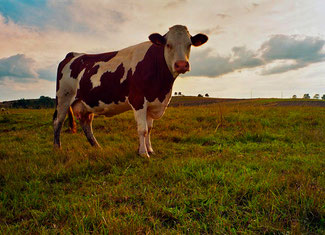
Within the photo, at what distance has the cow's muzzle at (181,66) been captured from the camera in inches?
158

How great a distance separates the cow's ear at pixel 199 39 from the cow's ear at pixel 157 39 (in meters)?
0.69

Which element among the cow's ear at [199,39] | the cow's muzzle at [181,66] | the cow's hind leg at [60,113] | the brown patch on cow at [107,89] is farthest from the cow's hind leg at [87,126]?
the cow's ear at [199,39]

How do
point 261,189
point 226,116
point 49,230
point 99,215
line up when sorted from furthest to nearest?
point 226,116 → point 261,189 → point 99,215 → point 49,230

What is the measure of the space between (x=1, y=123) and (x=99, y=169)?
29.7ft

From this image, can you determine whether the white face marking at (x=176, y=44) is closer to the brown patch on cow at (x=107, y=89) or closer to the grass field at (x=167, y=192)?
the brown patch on cow at (x=107, y=89)

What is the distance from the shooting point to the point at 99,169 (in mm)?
3873

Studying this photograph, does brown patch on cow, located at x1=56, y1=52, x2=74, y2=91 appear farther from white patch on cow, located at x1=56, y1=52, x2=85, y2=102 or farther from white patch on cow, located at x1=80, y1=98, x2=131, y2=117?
white patch on cow, located at x1=80, y1=98, x2=131, y2=117

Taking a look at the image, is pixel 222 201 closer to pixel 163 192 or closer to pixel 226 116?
pixel 163 192

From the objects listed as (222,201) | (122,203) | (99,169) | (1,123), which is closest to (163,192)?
(122,203)

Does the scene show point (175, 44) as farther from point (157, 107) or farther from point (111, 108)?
point (111, 108)

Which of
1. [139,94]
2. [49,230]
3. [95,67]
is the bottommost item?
[49,230]

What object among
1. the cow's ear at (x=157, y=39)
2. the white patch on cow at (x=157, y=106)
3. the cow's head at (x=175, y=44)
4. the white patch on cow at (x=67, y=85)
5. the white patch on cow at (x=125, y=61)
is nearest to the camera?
the cow's head at (x=175, y=44)

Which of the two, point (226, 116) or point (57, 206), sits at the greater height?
point (226, 116)

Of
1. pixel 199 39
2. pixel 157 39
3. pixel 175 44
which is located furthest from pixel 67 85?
pixel 199 39
